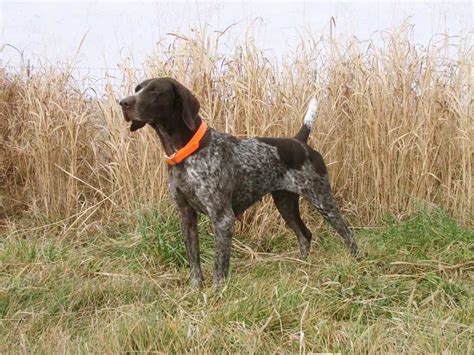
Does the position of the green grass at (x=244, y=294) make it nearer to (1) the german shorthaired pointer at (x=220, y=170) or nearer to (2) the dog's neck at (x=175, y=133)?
(1) the german shorthaired pointer at (x=220, y=170)

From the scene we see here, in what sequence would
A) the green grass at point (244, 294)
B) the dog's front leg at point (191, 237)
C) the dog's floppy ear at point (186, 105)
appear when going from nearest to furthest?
the green grass at point (244, 294)
the dog's floppy ear at point (186, 105)
the dog's front leg at point (191, 237)

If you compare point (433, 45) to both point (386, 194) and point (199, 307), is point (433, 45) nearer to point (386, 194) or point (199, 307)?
point (386, 194)

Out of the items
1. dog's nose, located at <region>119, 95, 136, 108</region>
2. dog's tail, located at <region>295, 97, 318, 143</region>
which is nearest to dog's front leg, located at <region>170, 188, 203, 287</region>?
dog's nose, located at <region>119, 95, 136, 108</region>

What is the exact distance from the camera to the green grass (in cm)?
235

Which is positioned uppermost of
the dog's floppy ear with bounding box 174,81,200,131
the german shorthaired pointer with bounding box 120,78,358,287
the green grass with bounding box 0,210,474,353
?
the dog's floppy ear with bounding box 174,81,200,131

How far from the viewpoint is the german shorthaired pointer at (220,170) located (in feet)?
10.5

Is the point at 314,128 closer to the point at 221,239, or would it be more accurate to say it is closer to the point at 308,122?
the point at 308,122

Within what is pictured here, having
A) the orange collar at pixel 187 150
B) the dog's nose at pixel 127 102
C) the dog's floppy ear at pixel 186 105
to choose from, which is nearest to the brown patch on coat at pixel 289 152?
the orange collar at pixel 187 150

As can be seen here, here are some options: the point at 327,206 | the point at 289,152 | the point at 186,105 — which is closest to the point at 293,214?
the point at 327,206

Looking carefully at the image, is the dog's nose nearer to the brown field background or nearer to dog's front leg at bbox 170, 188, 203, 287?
dog's front leg at bbox 170, 188, 203, 287

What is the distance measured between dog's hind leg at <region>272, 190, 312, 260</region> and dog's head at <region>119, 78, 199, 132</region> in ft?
3.43

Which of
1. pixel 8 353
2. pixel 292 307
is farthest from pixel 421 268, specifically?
pixel 8 353

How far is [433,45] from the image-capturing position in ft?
15.0

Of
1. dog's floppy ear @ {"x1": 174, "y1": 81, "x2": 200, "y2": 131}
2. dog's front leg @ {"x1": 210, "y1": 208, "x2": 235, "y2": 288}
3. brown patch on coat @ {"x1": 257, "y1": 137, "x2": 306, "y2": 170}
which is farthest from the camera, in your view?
brown patch on coat @ {"x1": 257, "y1": 137, "x2": 306, "y2": 170}
